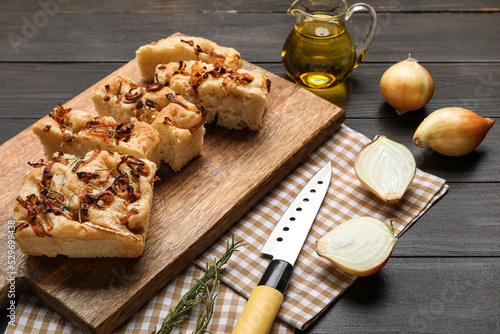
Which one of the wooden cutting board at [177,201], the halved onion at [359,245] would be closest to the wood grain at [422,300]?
the halved onion at [359,245]

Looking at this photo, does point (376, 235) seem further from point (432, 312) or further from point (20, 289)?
point (20, 289)

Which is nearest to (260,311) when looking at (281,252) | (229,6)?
(281,252)

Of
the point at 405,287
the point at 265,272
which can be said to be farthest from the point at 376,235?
the point at 265,272

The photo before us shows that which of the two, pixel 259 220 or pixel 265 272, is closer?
pixel 265 272

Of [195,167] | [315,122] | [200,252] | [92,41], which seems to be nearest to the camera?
[200,252]

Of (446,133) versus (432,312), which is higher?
(446,133)

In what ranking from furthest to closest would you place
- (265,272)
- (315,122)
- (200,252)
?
(315,122)
(200,252)
(265,272)

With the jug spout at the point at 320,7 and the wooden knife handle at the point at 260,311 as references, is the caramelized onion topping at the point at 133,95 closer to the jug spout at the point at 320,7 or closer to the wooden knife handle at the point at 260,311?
the jug spout at the point at 320,7
